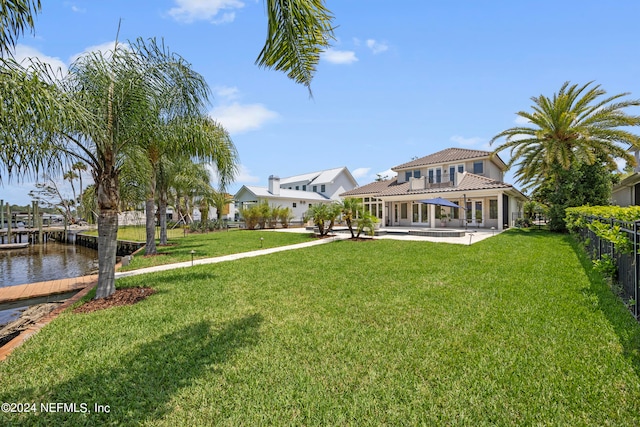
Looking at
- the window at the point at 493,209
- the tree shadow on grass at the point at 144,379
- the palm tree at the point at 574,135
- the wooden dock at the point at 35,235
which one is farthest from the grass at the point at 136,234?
the palm tree at the point at 574,135

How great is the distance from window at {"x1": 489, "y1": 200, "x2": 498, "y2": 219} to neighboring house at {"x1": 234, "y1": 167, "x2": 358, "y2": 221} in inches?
781

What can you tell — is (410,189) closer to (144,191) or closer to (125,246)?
(144,191)

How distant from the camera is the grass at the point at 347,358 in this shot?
2924 mm

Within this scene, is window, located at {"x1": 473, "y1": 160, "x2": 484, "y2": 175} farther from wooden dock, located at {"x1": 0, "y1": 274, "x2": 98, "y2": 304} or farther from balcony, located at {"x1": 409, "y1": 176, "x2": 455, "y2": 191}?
wooden dock, located at {"x1": 0, "y1": 274, "x2": 98, "y2": 304}

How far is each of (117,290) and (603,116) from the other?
86.1 ft

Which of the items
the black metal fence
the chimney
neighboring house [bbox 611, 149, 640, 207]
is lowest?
the black metal fence

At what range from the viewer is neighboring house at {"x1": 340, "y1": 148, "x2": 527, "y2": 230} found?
22.8m

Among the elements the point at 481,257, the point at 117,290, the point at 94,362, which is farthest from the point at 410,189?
the point at 94,362

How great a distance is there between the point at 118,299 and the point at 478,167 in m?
26.4

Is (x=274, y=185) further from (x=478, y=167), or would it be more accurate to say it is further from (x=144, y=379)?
(x=144, y=379)

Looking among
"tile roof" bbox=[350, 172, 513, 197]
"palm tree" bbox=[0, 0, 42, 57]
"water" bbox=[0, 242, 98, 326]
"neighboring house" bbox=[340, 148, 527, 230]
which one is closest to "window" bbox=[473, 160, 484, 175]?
"neighboring house" bbox=[340, 148, 527, 230]

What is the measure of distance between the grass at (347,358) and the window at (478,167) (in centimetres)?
1957

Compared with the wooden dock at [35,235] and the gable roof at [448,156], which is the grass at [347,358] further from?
the wooden dock at [35,235]

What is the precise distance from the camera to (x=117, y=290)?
760cm
